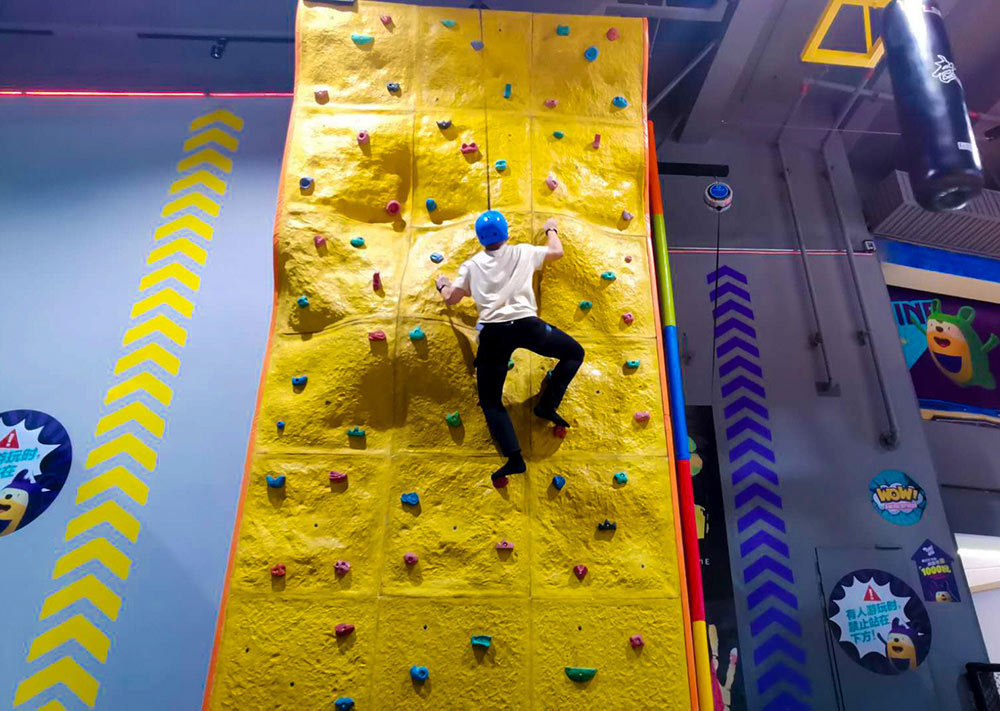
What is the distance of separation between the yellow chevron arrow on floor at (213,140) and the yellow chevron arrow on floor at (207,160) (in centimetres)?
7

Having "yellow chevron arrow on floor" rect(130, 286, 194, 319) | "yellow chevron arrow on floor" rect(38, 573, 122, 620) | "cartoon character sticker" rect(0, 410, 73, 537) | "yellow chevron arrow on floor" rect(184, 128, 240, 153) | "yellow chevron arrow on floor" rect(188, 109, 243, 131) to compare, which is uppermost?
"yellow chevron arrow on floor" rect(188, 109, 243, 131)

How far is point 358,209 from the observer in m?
3.51

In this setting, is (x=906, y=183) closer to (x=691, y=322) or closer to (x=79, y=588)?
(x=691, y=322)

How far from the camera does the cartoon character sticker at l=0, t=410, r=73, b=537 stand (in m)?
3.38

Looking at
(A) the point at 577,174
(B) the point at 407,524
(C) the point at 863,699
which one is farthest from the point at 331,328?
(C) the point at 863,699

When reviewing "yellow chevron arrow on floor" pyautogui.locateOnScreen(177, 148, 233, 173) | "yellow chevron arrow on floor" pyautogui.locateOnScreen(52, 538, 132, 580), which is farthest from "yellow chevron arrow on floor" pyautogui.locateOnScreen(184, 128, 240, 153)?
"yellow chevron arrow on floor" pyautogui.locateOnScreen(52, 538, 132, 580)

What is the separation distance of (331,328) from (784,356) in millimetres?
3339

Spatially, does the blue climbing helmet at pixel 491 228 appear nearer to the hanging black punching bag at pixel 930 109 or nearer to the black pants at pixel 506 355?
the black pants at pixel 506 355

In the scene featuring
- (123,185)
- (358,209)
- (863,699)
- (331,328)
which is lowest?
(863,699)

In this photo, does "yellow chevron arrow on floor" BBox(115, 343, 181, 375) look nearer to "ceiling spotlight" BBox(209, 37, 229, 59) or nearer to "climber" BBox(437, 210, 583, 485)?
"climber" BBox(437, 210, 583, 485)

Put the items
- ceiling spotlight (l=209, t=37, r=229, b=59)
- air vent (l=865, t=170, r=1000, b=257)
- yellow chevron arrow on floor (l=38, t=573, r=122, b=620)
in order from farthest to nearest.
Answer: air vent (l=865, t=170, r=1000, b=257)
ceiling spotlight (l=209, t=37, r=229, b=59)
yellow chevron arrow on floor (l=38, t=573, r=122, b=620)

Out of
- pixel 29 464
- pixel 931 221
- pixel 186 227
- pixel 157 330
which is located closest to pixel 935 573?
pixel 931 221

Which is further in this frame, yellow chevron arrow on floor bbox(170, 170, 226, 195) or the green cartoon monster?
the green cartoon monster

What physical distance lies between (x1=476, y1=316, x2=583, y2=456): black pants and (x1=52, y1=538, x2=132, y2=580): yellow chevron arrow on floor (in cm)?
200
